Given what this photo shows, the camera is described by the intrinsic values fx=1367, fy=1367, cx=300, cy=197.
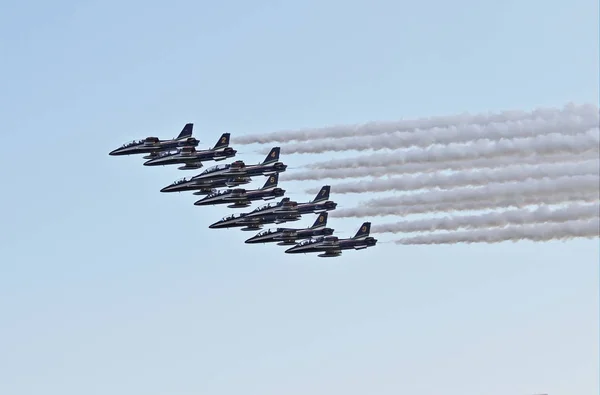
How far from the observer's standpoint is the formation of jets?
12025 centimetres

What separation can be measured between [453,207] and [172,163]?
32.7m

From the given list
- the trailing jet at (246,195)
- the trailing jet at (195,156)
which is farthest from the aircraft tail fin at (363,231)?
the trailing jet at (195,156)

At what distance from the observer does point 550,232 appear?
89.8 metres

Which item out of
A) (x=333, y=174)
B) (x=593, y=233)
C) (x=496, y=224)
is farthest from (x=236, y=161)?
(x=593, y=233)

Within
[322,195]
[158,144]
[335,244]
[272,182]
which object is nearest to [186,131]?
[158,144]

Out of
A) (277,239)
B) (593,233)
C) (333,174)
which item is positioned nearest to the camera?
(593,233)

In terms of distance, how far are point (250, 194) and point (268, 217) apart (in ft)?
8.73

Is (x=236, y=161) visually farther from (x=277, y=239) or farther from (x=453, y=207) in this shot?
(x=453, y=207)

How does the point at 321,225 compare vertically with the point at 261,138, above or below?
below

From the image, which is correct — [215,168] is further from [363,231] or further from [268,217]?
[363,231]

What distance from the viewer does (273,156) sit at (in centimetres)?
12194

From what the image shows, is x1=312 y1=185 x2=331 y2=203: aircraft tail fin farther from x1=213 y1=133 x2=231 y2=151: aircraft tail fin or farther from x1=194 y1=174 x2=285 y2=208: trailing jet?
x1=213 y1=133 x2=231 y2=151: aircraft tail fin

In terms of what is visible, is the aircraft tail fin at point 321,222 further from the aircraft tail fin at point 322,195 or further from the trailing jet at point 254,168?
the trailing jet at point 254,168

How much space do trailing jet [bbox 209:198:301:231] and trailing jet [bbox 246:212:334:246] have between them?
1.01 m
